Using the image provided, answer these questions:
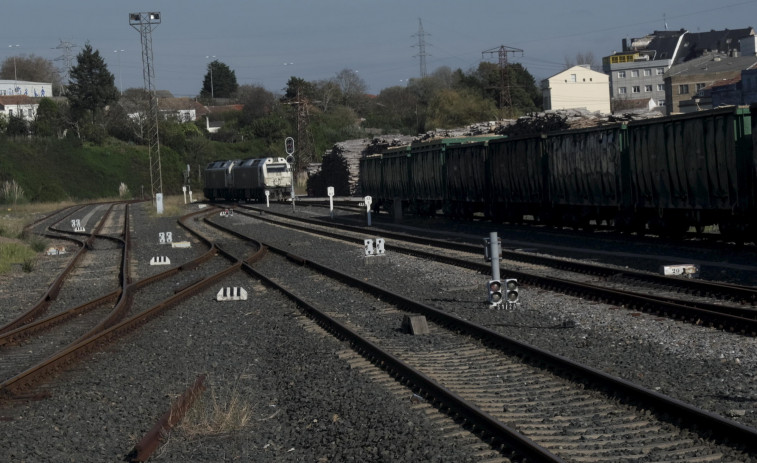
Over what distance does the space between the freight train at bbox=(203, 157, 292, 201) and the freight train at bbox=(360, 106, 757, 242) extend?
24910 mm

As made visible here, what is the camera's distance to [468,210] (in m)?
32.5

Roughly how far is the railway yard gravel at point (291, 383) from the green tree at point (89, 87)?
10754 cm

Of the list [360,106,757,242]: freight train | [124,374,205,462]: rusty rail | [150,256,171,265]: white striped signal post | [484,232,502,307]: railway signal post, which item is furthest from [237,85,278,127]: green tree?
[124,374,205,462]: rusty rail

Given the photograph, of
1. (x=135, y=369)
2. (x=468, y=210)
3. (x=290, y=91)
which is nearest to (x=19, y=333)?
(x=135, y=369)

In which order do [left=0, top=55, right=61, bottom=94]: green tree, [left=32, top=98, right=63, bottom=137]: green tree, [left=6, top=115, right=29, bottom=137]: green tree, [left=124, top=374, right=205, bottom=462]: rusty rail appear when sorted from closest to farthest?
[left=124, top=374, right=205, bottom=462]: rusty rail < [left=6, top=115, right=29, bottom=137]: green tree < [left=32, top=98, right=63, bottom=137]: green tree < [left=0, top=55, right=61, bottom=94]: green tree

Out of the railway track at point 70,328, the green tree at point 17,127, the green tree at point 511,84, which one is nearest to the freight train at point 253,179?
the green tree at point 511,84

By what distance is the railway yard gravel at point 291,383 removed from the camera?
6797mm

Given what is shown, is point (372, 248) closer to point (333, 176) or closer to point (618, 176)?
point (618, 176)

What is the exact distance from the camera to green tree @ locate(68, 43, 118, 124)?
115 meters

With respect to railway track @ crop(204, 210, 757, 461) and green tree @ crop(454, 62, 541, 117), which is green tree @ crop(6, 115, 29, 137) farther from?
railway track @ crop(204, 210, 757, 461)

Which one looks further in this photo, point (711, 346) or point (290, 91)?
point (290, 91)

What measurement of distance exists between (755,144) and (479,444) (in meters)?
12.3

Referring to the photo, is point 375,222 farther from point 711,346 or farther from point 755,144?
point 711,346

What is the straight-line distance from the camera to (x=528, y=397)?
25.0 ft
